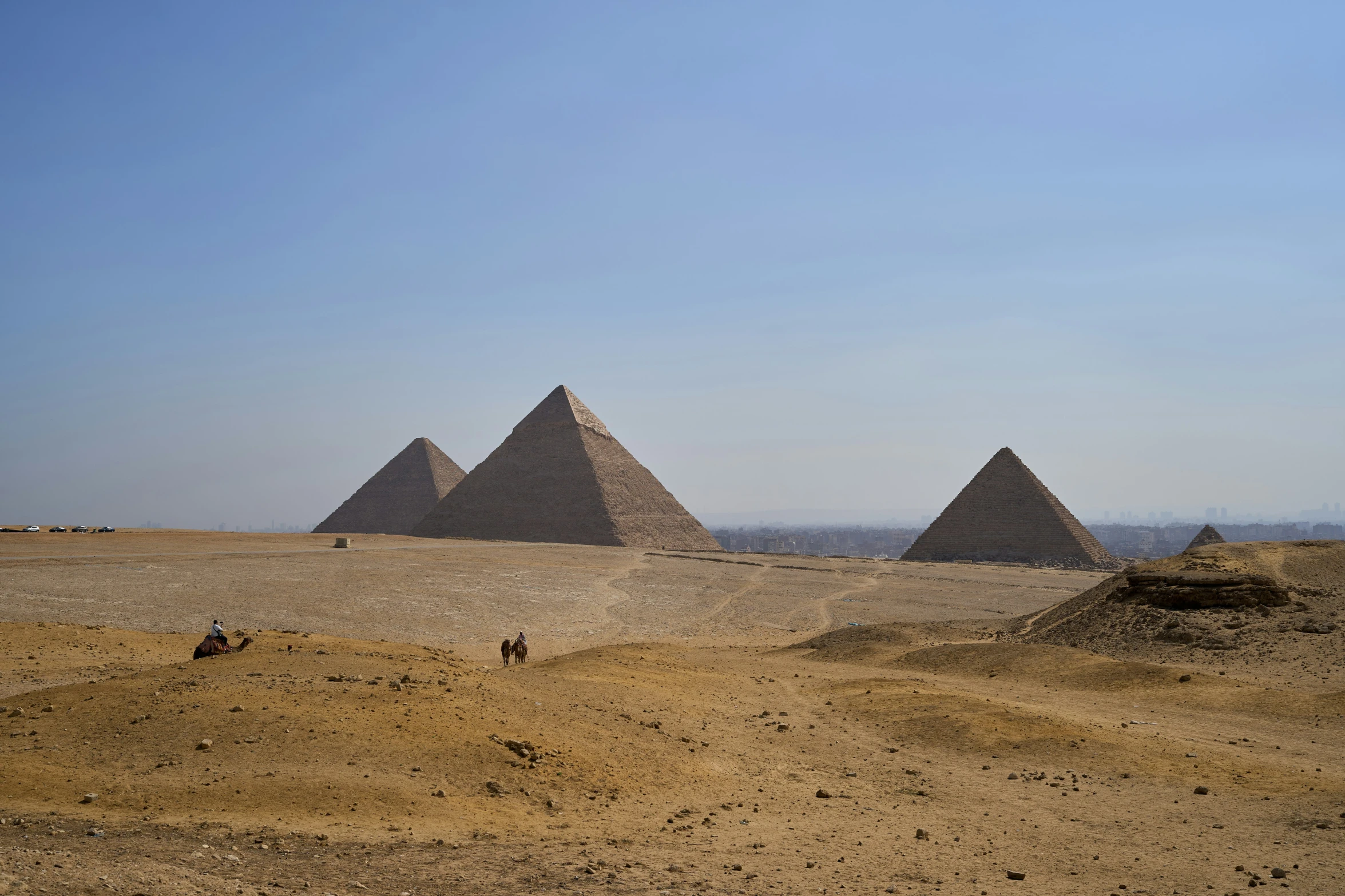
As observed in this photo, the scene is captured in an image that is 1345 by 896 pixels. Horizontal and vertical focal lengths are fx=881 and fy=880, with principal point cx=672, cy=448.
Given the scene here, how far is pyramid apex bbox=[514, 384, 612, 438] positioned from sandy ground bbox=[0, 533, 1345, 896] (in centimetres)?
5498

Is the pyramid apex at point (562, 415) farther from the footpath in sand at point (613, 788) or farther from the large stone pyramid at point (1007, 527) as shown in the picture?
the footpath in sand at point (613, 788)

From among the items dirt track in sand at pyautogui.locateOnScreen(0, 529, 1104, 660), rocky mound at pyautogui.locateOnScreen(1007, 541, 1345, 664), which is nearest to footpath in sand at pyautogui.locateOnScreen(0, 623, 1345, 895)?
rocky mound at pyautogui.locateOnScreen(1007, 541, 1345, 664)

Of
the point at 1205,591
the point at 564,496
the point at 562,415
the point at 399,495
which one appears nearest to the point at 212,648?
the point at 1205,591

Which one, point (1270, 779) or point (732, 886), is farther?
point (1270, 779)

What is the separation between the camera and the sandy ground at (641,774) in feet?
17.1

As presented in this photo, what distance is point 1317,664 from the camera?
1277 centimetres

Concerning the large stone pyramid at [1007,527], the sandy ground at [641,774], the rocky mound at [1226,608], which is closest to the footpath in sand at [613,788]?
the sandy ground at [641,774]

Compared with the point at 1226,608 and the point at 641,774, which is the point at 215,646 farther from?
the point at 1226,608

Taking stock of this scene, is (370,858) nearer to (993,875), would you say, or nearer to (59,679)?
(993,875)

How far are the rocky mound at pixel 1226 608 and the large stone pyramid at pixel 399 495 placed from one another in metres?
64.9

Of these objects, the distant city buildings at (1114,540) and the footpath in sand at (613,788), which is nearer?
the footpath in sand at (613,788)

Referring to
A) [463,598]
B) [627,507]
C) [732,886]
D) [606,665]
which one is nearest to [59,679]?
[606,665]

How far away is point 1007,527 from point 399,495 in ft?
167

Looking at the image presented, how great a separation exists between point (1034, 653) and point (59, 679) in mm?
14246
